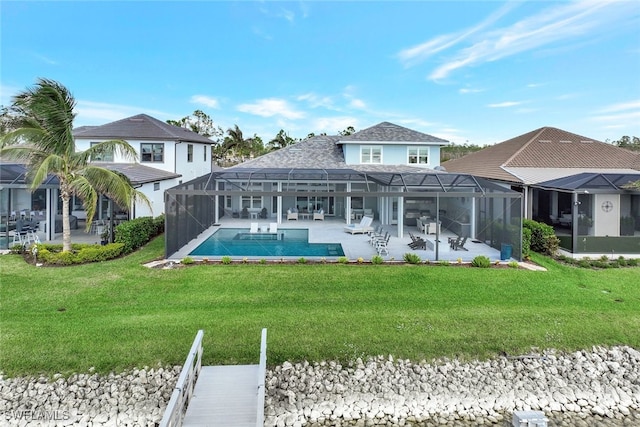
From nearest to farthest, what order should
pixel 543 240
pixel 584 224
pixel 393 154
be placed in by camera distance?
pixel 584 224 → pixel 543 240 → pixel 393 154

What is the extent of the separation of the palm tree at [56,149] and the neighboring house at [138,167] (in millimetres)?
3137

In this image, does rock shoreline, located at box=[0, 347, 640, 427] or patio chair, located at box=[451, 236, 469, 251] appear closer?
rock shoreline, located at box=[0, 347, 640, 427]

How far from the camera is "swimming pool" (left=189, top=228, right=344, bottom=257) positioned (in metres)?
15.5

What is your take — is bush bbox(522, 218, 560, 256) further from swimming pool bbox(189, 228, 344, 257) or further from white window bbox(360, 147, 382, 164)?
white window bbox(360, 147, 382, 164)

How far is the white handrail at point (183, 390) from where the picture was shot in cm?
522

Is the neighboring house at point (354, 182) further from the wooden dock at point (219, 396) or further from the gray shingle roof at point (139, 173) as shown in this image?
the wooden dock at point (219, 396)

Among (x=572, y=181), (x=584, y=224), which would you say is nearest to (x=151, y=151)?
(x=572, y=181)

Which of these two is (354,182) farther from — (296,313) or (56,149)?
(56,149)

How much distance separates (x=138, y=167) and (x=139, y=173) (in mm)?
2782

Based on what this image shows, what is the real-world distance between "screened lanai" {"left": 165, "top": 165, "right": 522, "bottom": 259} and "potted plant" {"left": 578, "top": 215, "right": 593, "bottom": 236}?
2.75 metres

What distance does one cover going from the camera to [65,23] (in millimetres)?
20609

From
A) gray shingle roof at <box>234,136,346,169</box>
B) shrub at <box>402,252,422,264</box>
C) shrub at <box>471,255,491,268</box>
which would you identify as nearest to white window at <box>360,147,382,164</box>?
gray shingle roof at <box>234,136,346,169</box>

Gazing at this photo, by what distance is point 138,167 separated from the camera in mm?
22156

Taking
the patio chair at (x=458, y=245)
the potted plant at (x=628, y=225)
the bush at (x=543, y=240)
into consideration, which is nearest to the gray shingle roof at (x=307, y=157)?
the patio chair at (x=458, y=245)
